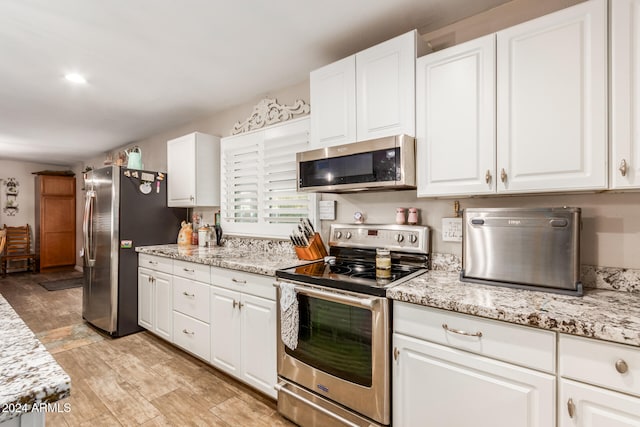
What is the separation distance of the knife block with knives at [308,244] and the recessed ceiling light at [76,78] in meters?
2.20

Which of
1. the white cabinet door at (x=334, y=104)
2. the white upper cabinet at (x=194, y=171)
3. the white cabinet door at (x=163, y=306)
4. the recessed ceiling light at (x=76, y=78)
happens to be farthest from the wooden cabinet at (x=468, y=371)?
the recessed ceiling light at (x=76, y=78)

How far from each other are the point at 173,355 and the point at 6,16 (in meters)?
2.62

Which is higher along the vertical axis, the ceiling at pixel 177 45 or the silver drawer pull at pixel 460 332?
the ceiling at pixel 177 45

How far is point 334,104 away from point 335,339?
56.9 inches

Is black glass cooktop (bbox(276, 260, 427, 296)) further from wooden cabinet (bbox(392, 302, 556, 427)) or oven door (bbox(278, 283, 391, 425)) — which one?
wooden cabinet (bbox(392, 302, 556, 427))

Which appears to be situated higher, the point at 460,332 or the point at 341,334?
the point at 460,332

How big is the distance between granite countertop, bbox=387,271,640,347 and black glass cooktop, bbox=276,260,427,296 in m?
0.09

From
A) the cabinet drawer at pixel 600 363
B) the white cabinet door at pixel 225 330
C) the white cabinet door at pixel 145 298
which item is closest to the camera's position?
the cabinet drawer at pixel 600 363

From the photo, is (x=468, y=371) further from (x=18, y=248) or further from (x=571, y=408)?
(x=18, y=248)

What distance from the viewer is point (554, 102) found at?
1404 millimetres

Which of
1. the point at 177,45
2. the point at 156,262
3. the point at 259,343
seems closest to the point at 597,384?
the point at 259,343

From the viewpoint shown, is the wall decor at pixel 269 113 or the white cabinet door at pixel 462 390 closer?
the white cabinet door at pixel 462 390

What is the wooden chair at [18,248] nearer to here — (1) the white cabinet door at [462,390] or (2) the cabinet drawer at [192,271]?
(2) the cabinet drawer at [192,271]

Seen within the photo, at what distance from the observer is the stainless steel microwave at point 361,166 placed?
176cm
